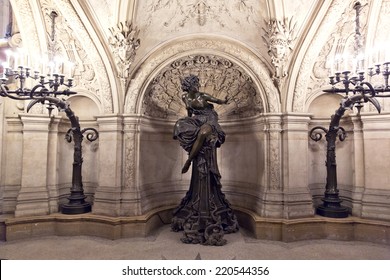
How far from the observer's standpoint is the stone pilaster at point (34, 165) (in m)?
5.53

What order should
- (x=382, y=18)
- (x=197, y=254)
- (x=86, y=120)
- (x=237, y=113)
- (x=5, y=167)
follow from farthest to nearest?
(x=237, y=113) < (x=86, y=120) < (x=5, y=167) < (x=382, y=18) < (x=197, y=254)

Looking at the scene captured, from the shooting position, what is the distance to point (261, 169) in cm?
604

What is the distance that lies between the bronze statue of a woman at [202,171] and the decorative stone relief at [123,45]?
1.43 metres

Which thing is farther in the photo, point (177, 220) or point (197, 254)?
point (177, 220)

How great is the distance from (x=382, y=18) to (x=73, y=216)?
751cm

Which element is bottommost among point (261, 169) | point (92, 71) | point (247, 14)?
point (261, 169)

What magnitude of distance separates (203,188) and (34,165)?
3.66 meters

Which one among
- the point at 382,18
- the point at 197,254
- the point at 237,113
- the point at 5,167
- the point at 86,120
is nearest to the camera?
the point at 197,254

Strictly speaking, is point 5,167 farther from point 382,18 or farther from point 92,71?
point 382,18

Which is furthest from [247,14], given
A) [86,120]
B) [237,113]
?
[86,120]

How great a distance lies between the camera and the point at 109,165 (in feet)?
19.1

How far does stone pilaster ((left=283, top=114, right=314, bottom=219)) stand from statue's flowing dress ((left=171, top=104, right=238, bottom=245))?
142 centimetres

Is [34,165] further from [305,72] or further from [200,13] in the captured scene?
[305,72]

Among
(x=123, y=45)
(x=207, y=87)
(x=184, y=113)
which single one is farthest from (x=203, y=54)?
(x=123, y=45)
